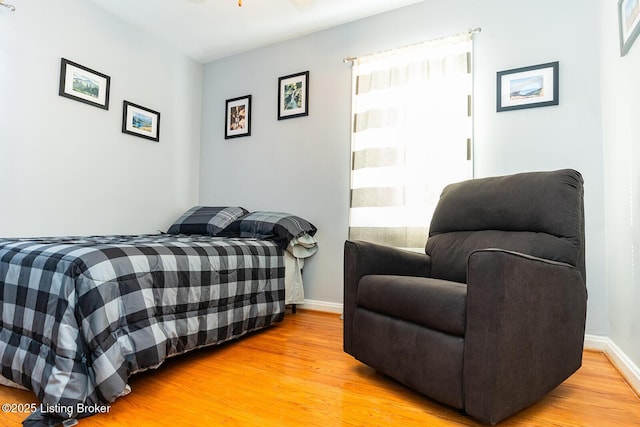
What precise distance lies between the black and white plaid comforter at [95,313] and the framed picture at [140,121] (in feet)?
5.51

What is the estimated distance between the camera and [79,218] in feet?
9.04

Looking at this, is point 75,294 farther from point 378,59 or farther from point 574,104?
point 574,104

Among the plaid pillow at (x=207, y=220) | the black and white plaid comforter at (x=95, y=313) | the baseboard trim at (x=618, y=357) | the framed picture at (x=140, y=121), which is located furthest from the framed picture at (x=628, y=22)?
the framed picture at (x=140, y=121)

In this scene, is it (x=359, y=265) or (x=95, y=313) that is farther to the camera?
(x=359, y=265)

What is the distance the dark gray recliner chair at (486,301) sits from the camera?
1.16 meters

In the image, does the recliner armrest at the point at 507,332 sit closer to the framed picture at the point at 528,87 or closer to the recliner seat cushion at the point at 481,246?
the recliner seat cushion at the point at 481,246

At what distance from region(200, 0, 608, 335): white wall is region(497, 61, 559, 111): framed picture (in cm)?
5

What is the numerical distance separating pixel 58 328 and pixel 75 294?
121 millimetres

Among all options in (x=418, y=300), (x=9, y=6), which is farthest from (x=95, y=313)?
(x=9, y=6)

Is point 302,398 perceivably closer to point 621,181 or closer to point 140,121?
point 621,181

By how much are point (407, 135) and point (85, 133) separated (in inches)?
96.6

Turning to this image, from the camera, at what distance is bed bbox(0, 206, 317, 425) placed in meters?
1.27

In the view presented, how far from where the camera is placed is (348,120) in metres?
2.99

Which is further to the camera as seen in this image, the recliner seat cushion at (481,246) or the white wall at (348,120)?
the white wall at (348,120)
